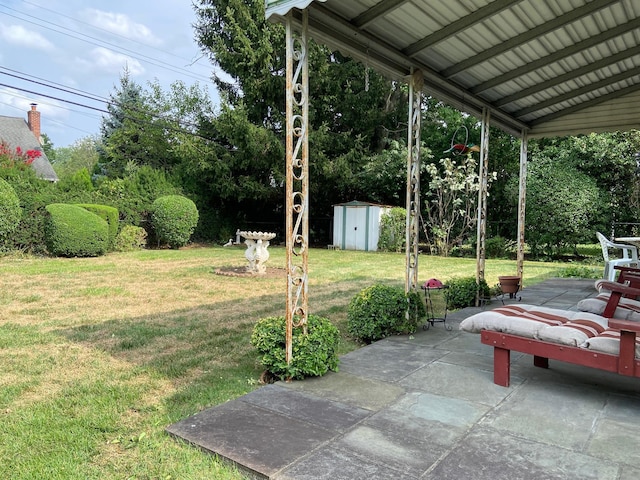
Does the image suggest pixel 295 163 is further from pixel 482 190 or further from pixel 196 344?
pixel 482 190

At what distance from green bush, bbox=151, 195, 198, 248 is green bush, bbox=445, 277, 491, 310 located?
11093 millimetres

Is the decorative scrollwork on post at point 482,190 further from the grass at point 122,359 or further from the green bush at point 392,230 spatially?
the green bush at point 392,230

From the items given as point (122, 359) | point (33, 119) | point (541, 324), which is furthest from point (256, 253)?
point (33, 119)

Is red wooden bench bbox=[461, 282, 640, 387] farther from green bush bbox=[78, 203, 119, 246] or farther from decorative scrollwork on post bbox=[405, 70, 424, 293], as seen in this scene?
green bush bbox=[78, 203, 119, 246]

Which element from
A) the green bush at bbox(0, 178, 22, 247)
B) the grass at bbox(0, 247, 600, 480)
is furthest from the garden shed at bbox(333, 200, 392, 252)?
the green bush at bbox(0, 178, 22, 247)

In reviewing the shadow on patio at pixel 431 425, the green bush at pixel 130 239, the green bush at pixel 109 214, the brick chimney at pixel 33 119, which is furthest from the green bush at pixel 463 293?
the brick chimney at pixel 33 119

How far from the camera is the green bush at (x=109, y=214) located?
12.6 m

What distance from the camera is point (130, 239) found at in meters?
14.1

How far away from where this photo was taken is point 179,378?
3459 millimetres

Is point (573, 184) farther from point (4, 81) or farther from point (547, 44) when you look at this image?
point (4, 81)

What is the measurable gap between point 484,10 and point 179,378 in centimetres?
389

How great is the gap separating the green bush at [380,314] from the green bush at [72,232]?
972 centimetres

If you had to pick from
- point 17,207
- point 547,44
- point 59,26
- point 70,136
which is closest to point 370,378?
point 547,44

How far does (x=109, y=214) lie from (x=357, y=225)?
27.4ft
